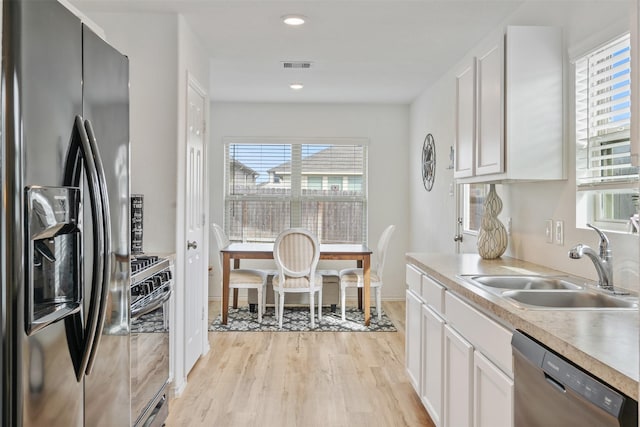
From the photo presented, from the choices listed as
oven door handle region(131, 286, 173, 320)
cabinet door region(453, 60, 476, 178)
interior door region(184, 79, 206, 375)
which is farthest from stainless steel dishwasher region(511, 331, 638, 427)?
interior door region(184, 79, 206, 375)

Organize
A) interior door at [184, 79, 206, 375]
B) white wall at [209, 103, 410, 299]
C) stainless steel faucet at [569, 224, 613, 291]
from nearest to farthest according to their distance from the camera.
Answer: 1. stainless steel faucet at [569, 224, 613, 291]
2. interior door at [184, 79, 206, 375]
3. white wall at [209, 103, 410, 299]

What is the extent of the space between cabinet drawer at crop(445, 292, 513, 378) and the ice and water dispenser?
1.32m

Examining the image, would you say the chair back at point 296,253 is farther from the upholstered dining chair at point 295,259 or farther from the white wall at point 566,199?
the white wall at point 566,199

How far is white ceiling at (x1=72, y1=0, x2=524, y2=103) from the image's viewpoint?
10.1 feet

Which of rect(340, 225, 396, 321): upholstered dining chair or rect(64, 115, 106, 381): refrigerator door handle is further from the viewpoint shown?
rect(340, 225, 396, 321): upholstered dining chair

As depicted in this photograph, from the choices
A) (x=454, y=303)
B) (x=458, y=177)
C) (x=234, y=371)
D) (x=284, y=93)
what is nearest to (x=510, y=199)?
(x=458, y=177)

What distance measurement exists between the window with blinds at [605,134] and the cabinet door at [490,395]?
3.03ft

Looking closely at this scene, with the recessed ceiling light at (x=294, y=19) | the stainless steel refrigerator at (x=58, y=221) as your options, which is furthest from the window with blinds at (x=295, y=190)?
the stainless steel refrigerator at (x=58, y=221)

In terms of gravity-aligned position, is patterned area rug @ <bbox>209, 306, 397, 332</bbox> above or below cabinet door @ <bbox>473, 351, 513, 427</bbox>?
below

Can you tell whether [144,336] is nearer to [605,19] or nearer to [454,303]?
[454,303]

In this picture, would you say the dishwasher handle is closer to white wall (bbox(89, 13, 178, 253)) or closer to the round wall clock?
white wall (bbox(89, 13, 178, 253))

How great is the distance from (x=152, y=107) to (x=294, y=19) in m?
1.06

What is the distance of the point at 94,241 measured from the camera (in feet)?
4.79

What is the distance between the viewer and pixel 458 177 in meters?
3.34
